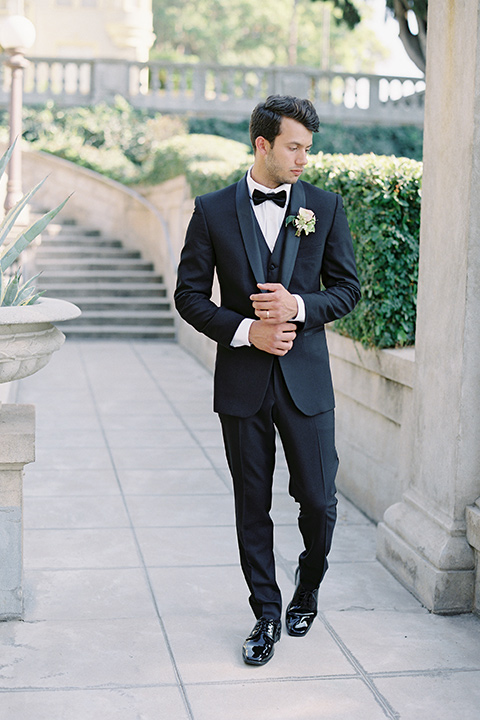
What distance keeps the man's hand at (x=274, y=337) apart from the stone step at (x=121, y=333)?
1040 cm

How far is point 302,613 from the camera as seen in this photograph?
3.96 meters

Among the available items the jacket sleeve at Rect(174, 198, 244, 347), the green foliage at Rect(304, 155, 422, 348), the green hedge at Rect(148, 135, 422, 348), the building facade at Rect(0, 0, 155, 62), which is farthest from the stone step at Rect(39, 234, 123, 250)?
the building facade at Rect(0, 0, 155, 62)

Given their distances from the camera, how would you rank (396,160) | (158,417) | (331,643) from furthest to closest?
1. (158,417)
2. (396,160)
3. (331,643)

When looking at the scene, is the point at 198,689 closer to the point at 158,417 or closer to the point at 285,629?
the point at 285,629

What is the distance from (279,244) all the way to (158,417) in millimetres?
5040

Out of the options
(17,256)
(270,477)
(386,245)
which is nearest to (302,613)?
(270,477)

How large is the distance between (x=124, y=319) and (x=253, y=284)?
10.6 metres

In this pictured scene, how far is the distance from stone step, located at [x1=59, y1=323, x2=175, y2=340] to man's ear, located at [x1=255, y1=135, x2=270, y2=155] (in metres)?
10.4

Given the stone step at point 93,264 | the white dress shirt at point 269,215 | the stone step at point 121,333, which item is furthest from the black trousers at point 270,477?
the stone step at point 93,264

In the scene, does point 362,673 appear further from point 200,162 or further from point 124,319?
point 124,319

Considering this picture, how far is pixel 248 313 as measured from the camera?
366 cm

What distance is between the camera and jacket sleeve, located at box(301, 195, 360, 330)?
361cm

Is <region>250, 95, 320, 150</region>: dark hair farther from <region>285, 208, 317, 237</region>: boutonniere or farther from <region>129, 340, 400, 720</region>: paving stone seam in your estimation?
<region>129, 340, 400, 720</region>: paving stone seam

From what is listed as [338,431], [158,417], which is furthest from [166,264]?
[338,431]
